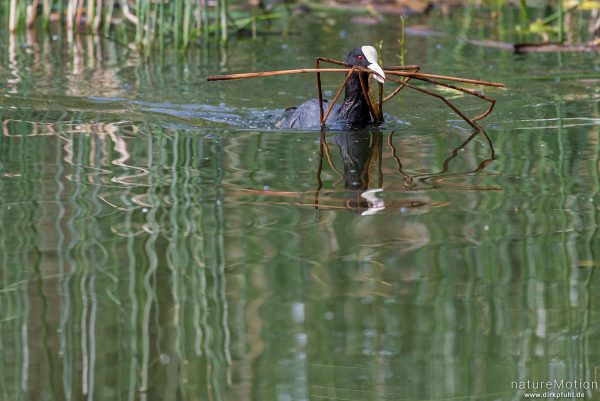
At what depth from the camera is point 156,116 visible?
5594 millimetres

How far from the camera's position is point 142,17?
7.42 m

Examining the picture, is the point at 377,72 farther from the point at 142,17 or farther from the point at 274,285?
the point at 142,17

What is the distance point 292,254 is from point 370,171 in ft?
3.86

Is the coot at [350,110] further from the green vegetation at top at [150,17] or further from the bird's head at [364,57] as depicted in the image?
the green vegetation at top at [150,17]

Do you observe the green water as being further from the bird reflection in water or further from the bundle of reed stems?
the bundle of reed stems

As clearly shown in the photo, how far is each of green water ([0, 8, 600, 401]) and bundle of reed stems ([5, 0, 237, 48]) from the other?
182 cm

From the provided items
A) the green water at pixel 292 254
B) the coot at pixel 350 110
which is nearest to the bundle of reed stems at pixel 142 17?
the green water at pixel 292 254

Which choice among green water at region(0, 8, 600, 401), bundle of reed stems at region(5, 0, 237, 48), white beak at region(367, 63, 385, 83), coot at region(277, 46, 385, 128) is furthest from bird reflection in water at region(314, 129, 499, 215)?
bundle of reed stems at region(5, 0, 237, 48)

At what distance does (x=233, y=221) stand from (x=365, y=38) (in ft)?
16.5

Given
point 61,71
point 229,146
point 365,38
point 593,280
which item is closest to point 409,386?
point 593,280

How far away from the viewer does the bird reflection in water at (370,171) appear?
381 centimetres

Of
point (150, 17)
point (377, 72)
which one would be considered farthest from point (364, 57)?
point (150, 17)

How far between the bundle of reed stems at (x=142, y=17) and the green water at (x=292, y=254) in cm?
182

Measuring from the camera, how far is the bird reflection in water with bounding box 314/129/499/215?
381cm
